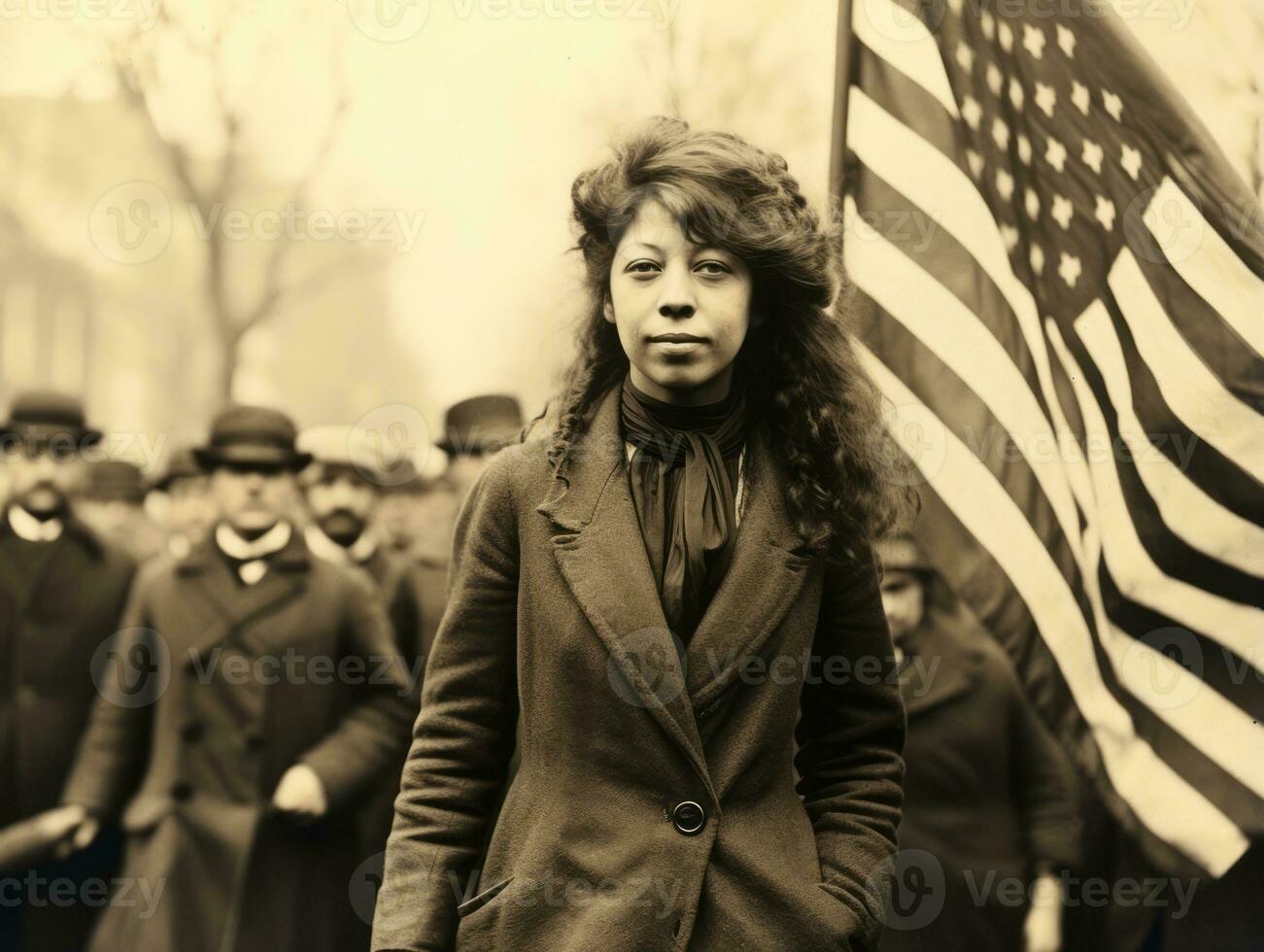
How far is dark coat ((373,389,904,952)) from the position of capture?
1847 millimetres

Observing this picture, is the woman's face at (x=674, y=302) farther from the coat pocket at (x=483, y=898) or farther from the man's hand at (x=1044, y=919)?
the man's hand at (x=1044, y=919)

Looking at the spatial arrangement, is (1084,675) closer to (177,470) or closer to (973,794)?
(973,794)

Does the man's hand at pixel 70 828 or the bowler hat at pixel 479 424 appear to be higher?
the bowler hat at pixel 479 424

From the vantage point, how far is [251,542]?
311cm

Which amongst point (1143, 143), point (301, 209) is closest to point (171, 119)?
point (301, 209)

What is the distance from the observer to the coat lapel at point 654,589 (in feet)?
6.06

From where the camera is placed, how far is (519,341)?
3.11 metres

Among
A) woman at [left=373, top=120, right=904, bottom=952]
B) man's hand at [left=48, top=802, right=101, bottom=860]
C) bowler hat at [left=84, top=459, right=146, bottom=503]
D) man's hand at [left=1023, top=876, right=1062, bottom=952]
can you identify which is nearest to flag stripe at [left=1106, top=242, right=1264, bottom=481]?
man's hand at [left=1023, top=876, right=1062, bottom=952]

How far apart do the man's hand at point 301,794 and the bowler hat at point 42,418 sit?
98 centimetres

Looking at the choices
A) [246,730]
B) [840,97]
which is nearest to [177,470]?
[246,730]

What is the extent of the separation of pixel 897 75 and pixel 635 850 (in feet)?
7.09

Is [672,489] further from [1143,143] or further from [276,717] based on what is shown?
[1143,143]

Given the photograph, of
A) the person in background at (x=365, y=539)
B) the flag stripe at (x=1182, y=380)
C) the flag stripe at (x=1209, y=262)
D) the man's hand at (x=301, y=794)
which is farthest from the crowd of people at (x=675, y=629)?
the flag stripe at (x=1209, y=262)

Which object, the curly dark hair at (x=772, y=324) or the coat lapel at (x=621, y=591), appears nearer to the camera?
the coat lapel at (x=621, y=591)
